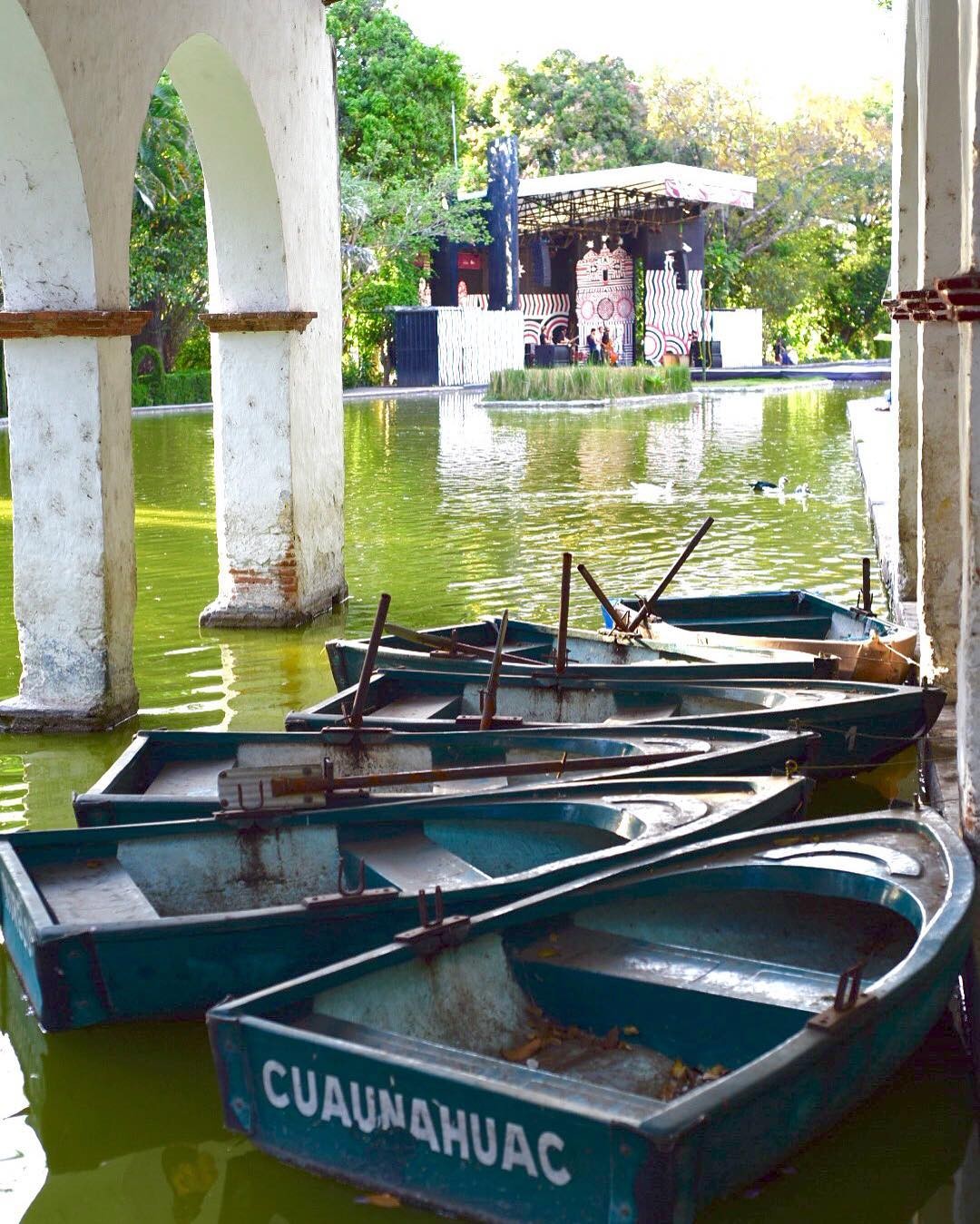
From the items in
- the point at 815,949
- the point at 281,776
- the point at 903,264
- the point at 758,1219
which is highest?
the point at 903,264

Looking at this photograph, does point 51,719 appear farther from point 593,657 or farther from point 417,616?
point 417,616

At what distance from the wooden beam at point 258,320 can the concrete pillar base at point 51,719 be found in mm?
3069

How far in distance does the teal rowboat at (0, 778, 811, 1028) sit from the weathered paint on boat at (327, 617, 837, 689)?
1684 millimetres

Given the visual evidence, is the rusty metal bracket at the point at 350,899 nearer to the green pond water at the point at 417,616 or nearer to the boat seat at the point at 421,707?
the green pond water at the point at 417,616

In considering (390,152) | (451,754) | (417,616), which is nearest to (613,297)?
(390,152)

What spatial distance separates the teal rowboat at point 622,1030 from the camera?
329 centimetres

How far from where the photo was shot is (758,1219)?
3752 millimetres

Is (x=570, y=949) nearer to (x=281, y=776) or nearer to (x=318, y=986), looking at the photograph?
(x=318, y=986)

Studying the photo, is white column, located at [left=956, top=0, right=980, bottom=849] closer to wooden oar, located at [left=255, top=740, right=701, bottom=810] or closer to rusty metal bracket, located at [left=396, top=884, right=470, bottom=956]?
wooden oar, located at [left=255, top=740, right=701, bottom=810]

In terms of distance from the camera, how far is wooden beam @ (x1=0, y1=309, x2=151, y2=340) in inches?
296

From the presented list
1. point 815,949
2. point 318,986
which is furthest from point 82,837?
point 815,949

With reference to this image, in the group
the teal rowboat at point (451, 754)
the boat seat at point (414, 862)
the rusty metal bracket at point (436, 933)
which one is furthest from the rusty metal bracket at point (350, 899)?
the teal rowboat at point (451, 754)

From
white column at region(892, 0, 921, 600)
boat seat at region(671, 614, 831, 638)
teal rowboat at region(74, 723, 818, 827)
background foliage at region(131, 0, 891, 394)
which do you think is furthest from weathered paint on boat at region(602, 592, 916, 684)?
background foliage at region(131, 0, 891, 394)

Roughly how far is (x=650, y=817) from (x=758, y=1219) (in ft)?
5.34
